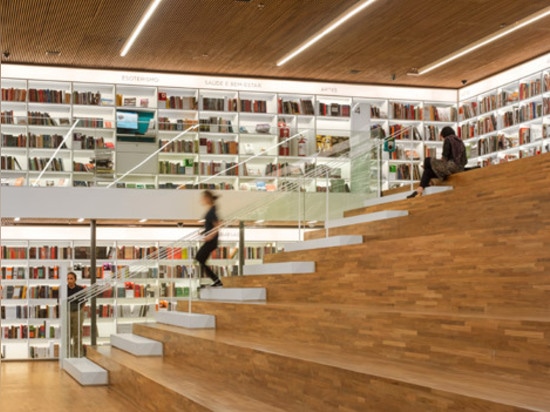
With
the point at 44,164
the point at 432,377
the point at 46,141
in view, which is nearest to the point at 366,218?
the point at 432,377

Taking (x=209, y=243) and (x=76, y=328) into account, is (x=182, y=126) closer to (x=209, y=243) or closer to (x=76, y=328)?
(x=209, y=243)

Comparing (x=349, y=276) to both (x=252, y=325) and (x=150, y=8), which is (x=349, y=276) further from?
(x=150, y=8)

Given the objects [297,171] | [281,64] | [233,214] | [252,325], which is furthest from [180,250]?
[281,64]

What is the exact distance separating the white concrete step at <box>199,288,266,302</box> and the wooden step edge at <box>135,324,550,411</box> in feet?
7.51

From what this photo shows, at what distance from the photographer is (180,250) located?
913 centimetres

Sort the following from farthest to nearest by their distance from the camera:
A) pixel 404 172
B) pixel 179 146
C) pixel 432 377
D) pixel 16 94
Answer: pixel 16 94, pixel 179 146, pixel 404 172, pixel 432 377

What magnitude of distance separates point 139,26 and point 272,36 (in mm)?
1851

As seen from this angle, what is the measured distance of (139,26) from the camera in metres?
10.9

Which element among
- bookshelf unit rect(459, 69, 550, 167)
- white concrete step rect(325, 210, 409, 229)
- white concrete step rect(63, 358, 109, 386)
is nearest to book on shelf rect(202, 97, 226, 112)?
bookshelf unit rect(459, 69, 550, 167)

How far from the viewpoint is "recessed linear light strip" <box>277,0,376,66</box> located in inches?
396

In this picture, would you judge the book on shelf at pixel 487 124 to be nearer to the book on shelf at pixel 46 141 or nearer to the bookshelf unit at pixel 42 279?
the bookshelf unit at pixel 42 279

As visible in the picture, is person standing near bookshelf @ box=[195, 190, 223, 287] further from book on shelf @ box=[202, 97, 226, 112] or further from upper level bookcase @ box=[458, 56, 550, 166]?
book on shelf @ box=[202, 97, 226, 112]

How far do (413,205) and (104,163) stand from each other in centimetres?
501

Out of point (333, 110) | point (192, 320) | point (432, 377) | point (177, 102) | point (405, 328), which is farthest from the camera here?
point (333, 110)
